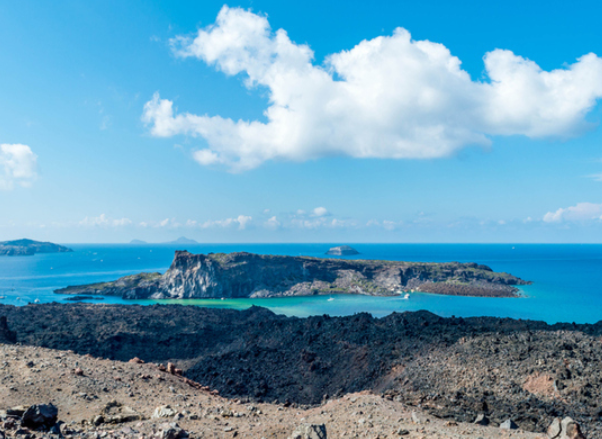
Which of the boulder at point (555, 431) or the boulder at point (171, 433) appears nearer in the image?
the boulder at point (171, 433)

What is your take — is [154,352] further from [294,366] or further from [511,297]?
[511,297]

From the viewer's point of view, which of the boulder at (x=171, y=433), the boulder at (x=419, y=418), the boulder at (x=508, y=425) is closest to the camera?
the boulder at (x=171, y=433)

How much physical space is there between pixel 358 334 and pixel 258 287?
72.2 meters

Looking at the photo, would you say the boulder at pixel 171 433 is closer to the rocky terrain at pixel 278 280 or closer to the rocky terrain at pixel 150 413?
the rocky terrain at pixel 150 413

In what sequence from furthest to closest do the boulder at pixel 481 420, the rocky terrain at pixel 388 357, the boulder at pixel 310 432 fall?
the rocky terrain at pixel 388 357
the boulder at pixel 481 420
the boulder at pixel 310 432

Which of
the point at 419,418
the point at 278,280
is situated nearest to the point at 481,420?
the point at 419,418

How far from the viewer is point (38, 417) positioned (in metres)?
9.37

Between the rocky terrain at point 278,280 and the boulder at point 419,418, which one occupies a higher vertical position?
the boulder at point 419,418

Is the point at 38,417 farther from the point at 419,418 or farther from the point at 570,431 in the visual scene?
the point at 570,431

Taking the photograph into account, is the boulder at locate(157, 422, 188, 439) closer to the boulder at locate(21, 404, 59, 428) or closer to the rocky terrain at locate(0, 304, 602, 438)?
the boulder at locate(21, 404, 59, 428)

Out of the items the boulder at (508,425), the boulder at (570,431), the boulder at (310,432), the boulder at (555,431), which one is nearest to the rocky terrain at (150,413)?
the boulder at (310,432)

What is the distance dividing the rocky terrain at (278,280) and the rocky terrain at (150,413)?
266ft

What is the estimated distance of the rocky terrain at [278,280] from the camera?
316ft

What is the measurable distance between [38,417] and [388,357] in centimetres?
1959
